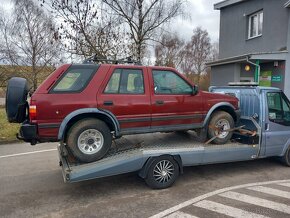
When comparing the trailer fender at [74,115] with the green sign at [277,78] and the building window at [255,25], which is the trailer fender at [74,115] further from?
the building window at [255,25]

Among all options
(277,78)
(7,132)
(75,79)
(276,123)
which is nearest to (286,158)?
(276,123)

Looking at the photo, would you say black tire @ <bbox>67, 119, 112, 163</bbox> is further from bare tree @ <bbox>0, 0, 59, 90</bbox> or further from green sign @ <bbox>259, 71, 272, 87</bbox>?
bare tree @ <bbox>0, 0, 59, 90</bbox>

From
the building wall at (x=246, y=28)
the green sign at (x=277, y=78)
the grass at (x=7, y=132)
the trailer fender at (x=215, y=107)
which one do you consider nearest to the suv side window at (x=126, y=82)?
the trailer fender at (x=215, y=107)

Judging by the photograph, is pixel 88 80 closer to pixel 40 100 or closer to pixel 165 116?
pixel 40 100

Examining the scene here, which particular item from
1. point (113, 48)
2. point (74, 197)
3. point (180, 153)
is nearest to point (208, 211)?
point (180, 153)

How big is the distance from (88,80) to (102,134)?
0.94 metres

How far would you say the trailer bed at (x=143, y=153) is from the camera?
4.53 metres

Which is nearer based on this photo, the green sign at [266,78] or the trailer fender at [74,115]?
the trailer fender at [74,115]

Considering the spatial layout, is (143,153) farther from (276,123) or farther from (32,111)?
(276,123)

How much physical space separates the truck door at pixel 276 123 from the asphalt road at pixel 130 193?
56 cm

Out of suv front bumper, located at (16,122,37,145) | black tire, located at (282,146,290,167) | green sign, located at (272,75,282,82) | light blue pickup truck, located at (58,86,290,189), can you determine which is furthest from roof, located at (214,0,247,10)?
suv front bumper, located at (16,122,37,145)

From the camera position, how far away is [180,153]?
5.11 meters

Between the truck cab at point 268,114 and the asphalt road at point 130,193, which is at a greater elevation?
the truck cab at point 268,114

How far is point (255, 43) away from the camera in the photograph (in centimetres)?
1519
